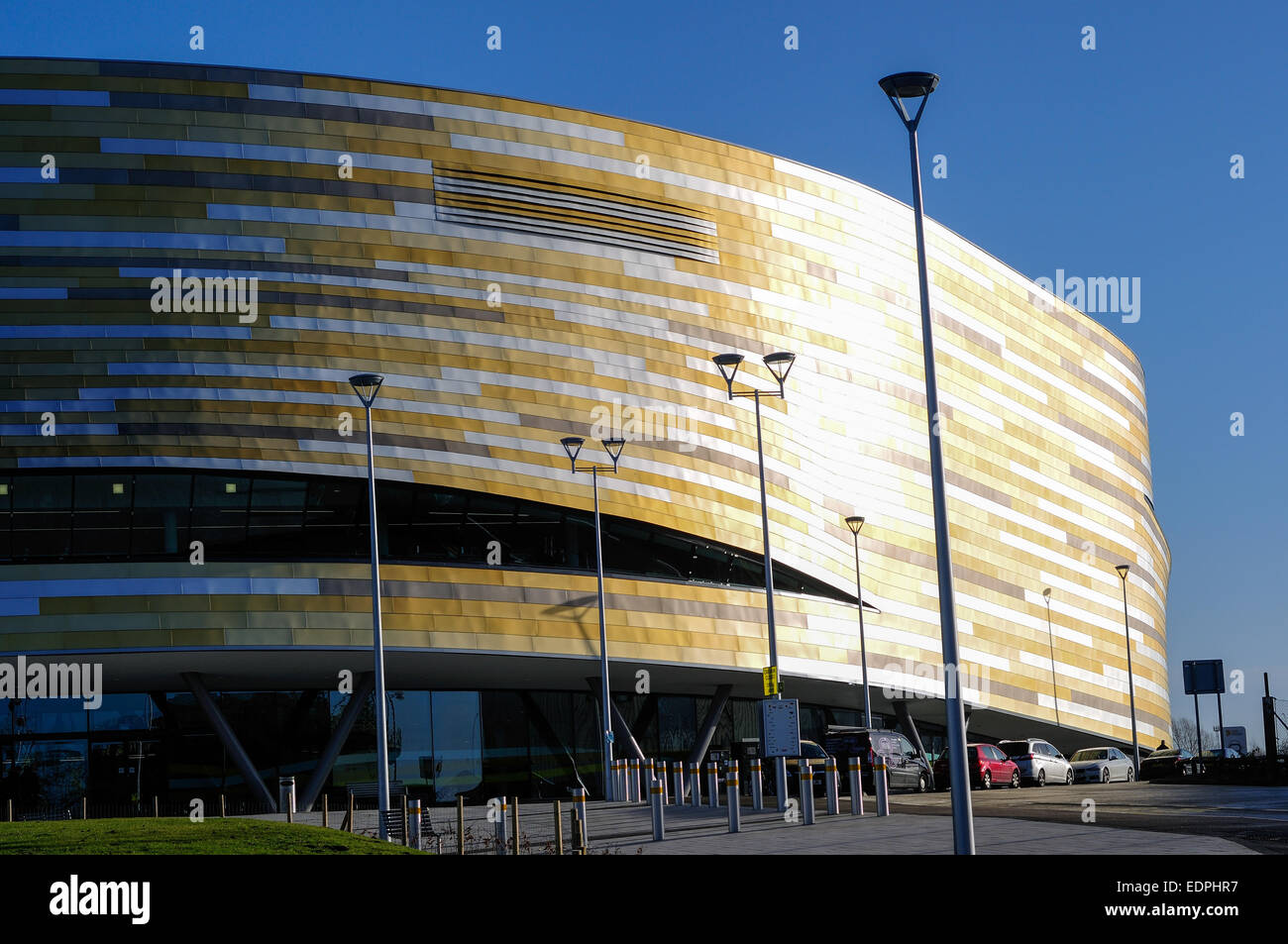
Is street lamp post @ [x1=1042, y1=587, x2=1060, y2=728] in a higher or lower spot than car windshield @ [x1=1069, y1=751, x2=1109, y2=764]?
higher

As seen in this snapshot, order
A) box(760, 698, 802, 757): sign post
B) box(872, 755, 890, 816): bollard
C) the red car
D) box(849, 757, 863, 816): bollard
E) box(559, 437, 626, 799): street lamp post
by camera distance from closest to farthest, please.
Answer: box(872, 755, 890, 816): bollard → box(849, 757, 863, 816): bollard → box(760, 698, 802, 757): sign post → box(559, 437, 626, 799): street lamp post → the red car

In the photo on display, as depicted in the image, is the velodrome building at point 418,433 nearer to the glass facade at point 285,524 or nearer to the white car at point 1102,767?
the glass facade at point 285,524

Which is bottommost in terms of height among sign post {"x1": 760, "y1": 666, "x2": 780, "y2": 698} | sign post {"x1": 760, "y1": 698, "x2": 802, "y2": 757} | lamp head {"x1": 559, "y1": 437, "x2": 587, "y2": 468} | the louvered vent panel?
sign post {"x1": 760, "y1": 698, "x2": 802, "y2": 757}

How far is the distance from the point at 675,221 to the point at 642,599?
42.1 ft

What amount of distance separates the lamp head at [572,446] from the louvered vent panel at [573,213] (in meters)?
6.88

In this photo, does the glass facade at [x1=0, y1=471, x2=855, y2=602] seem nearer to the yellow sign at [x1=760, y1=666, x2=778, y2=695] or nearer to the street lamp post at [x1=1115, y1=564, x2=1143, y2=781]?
the yellow sign at [x1=760, y1=666, x2=778, y2=695]

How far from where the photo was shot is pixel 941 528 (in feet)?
57.1

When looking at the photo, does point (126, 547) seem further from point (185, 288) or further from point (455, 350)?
point (455, 350)

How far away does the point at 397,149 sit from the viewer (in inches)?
1677

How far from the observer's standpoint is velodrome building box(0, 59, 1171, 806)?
125 ft

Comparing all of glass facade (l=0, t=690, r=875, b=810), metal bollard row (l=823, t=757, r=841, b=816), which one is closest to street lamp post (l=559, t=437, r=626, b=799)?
glass facade (l=0, t=690, r=875, b=810)

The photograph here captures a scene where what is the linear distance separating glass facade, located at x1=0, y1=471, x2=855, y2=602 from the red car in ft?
31.5

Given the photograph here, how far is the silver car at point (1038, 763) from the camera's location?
143 feet

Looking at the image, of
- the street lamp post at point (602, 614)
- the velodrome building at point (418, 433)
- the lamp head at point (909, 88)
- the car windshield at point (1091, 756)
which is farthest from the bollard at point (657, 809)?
the car windshield at point (1091, 756)
